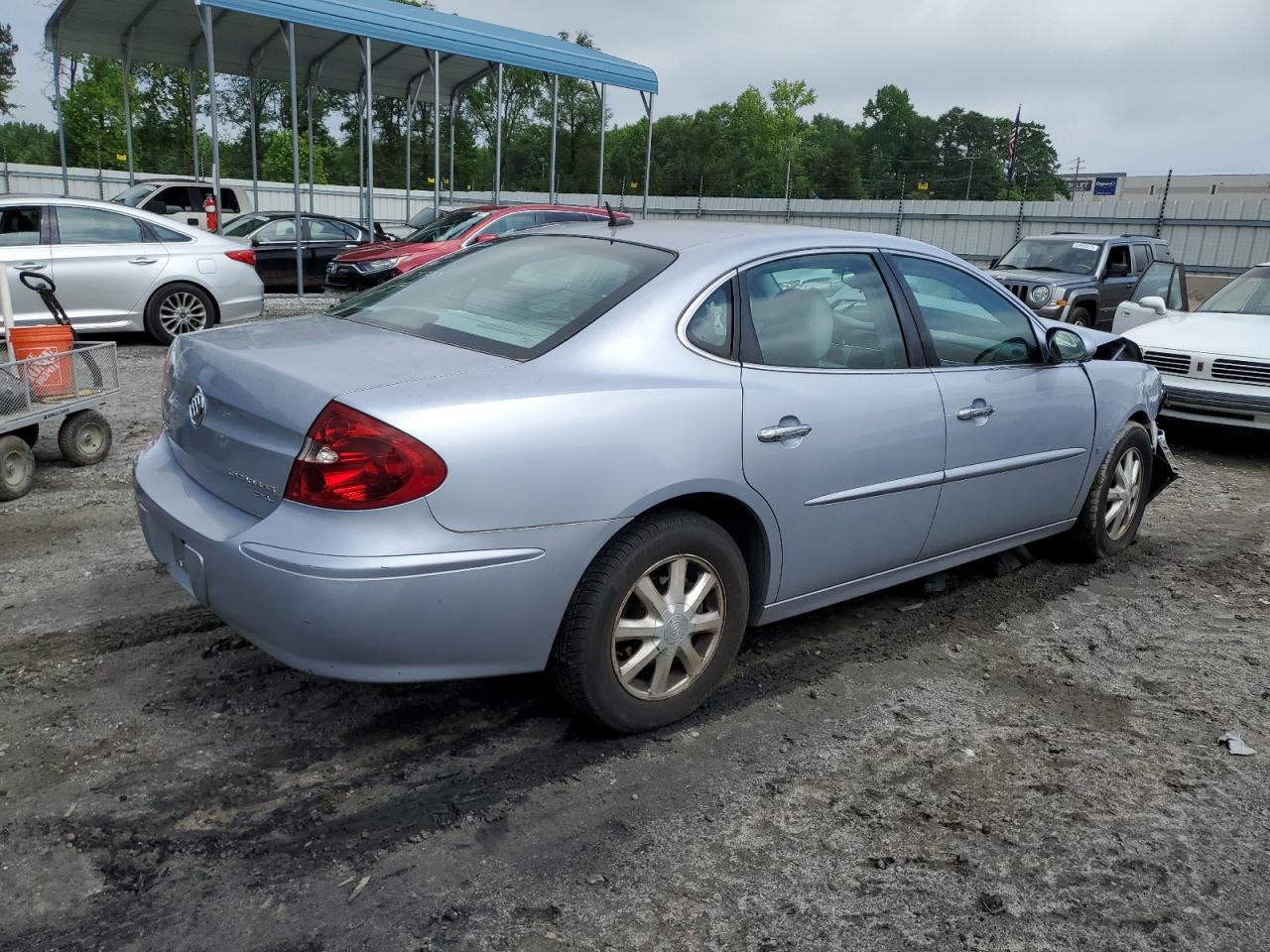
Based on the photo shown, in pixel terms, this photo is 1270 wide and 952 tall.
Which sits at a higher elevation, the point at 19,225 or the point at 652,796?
the point at 19,225

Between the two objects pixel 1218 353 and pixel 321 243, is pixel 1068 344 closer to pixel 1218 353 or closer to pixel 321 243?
pixel 1218 353

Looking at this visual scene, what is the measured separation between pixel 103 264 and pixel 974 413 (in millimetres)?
8946

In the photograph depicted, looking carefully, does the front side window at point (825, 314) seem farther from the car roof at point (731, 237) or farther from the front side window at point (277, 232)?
the front side window at point (277, 232)

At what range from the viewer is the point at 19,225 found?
9.75m

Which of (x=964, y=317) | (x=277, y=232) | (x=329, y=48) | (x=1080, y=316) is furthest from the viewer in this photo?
(x=329, y=48)

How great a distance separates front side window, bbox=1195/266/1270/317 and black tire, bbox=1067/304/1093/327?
131 inches

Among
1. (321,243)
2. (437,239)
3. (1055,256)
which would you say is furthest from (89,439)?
(321,243)

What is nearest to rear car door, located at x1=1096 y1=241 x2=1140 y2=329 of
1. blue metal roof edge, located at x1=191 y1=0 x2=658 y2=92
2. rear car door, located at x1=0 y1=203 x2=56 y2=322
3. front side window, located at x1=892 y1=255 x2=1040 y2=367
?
blue metal roof edge, located at x1=191 y1=0 x2=658 y2=92

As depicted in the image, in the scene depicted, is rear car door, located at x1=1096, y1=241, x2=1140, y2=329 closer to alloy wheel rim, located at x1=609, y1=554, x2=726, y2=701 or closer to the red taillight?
alloy wheel rim, located at x1=609, y1=554, x2=726, y2=701

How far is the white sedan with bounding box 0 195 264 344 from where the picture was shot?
9719 mm

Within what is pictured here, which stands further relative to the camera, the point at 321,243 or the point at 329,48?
the point at 329,48

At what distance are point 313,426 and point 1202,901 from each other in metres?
2.57

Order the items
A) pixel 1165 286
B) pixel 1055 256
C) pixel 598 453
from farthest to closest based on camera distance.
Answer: pixel 1055 256 → pixel 1165 286 → pixel 598 453

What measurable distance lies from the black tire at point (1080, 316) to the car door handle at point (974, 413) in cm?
994
